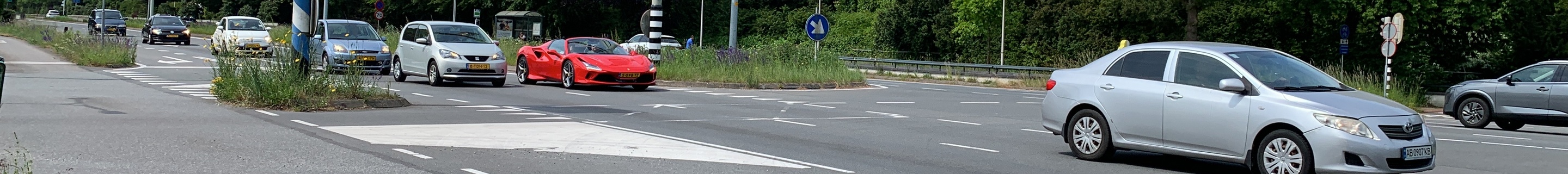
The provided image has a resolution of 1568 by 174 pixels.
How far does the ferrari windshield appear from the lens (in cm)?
2216

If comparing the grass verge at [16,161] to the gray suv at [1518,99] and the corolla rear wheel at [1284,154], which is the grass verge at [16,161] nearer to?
the corolla rear wheel at [1284,154]

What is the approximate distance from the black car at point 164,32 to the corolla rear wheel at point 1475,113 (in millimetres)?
36645

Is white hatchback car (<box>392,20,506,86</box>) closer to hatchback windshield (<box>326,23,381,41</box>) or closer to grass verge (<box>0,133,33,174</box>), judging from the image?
hatchback windshield (<box>326,23,381,41</box>)

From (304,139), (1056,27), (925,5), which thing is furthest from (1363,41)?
(304,139)

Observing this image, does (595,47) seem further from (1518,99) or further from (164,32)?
(164,32)

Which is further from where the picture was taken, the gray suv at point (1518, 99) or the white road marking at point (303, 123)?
the gray suv at point (1518, 99)

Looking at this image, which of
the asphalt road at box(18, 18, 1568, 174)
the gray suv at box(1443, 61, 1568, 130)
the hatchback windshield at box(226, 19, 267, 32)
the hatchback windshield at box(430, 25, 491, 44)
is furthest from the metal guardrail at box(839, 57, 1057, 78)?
the gray suv at box(1443, 61, 1568, 130)

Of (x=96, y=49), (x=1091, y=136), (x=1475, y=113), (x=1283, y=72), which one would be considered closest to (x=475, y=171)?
(x=1091, y=136)

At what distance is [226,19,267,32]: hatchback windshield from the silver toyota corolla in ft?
103

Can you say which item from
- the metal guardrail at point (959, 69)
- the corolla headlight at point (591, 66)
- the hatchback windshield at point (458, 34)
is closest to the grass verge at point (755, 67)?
the corolla headlight at point (591, 66)

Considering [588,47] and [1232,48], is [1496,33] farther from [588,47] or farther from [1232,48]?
[1232,48]

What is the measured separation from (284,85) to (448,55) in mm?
6748

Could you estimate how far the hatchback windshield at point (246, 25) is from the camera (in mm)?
37656

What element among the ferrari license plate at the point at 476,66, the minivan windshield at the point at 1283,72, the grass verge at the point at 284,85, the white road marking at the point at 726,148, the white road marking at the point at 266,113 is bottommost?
the white road marking at the point at 266,113
